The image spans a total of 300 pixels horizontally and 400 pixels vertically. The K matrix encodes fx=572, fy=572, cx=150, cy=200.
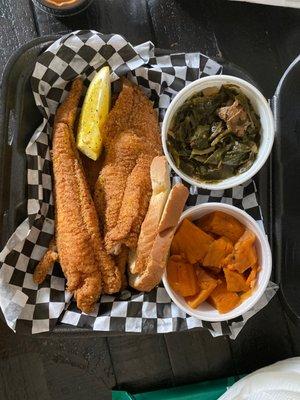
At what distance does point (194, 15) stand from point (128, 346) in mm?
889

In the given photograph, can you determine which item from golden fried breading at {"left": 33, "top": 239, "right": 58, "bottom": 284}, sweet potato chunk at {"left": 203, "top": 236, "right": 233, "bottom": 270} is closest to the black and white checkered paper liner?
golden fried breading at {"left": 33, "top": 239, "right": 58, "bottom": 284}

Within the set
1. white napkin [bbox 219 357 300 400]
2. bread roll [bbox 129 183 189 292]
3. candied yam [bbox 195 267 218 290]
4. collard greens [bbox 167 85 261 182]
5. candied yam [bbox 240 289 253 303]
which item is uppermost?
collard greens [bbox 167 85 261 182]

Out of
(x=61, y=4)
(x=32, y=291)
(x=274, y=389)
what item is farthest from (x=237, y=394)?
(x=61, y=4)

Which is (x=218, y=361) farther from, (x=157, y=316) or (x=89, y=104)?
(x=89, y=104)

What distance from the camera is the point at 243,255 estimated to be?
1.30 metres

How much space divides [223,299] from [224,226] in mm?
167

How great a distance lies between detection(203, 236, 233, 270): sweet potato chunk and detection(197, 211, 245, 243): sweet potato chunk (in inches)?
1.1

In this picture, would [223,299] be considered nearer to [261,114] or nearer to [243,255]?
[243,255]

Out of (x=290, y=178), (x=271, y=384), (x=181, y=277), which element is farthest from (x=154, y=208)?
(x=271, y=384)

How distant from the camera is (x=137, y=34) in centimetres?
148

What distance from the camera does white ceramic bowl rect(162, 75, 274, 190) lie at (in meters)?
1.30

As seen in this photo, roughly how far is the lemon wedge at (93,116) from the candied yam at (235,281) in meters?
0.41

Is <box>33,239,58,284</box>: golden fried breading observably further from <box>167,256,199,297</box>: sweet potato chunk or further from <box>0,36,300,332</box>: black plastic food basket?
<box>167,256,199,297</box>: sweet potato chunk

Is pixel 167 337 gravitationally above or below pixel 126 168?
below
